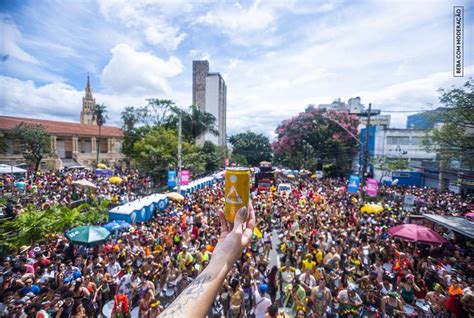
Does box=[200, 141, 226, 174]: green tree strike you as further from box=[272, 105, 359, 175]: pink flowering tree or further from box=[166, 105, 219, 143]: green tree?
box=[272, 105, 359, 175]: pink flowering tree

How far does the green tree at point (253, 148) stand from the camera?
52.5m

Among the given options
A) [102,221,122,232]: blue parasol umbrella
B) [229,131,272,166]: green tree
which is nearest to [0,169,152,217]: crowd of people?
[102,221,122,232]: blue parasol umbrella

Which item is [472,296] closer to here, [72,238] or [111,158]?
[72,238]

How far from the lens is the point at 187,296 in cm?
168

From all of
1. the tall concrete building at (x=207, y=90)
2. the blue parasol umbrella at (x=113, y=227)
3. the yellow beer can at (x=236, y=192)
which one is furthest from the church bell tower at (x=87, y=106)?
the yellow beer can at (x=236, y=192)

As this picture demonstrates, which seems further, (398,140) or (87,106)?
(87,106)

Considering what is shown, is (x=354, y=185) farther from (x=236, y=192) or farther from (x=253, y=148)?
(x=253, y=148)

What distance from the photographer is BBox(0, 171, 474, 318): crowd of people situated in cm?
555

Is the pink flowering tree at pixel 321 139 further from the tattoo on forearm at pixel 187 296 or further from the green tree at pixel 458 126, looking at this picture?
the tattoo on forearm at pixel 187 296

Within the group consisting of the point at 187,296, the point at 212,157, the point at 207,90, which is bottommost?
the point at 187,296

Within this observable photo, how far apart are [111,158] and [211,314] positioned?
47.3 m

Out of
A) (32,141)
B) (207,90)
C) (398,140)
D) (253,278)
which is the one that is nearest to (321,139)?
(398,140)

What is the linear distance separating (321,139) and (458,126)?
23885 millimetres

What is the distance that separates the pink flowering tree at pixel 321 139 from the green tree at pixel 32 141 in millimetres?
30842
